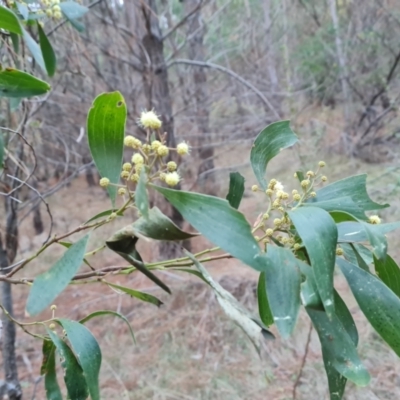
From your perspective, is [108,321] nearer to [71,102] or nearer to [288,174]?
[71,102]

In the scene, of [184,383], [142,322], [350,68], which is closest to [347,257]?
[184,383]

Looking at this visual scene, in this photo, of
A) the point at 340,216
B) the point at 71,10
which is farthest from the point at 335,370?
the point at 71,10

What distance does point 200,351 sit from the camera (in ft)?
6.49

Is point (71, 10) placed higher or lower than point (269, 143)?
higher

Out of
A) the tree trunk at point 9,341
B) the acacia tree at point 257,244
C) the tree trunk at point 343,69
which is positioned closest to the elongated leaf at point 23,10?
the acacia tree at point 257,244

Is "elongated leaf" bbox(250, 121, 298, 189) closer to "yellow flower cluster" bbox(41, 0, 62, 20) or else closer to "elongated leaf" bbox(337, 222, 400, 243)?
"elongated leaf" bbox(337, 222, 400, 243)

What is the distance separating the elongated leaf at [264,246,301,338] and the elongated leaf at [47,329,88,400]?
0.82 feet

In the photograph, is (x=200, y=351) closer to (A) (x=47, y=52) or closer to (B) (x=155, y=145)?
(A) (x=47, y=52)

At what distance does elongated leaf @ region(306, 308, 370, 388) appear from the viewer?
1.10ft

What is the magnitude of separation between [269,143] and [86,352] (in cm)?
28

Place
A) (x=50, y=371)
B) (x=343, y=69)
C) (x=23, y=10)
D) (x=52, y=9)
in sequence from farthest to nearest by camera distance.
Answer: (x=343, y=69)
(x=52, y=9)
(x=23, y=10)
(x=50, y=371)

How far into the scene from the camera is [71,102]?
2529mm

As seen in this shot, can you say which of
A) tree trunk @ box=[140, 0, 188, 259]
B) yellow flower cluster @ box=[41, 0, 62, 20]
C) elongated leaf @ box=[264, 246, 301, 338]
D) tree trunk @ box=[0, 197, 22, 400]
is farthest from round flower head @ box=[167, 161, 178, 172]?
tree trunk @ box=[140, 0, 188, 259]

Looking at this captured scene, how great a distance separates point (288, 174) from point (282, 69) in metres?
1.22
